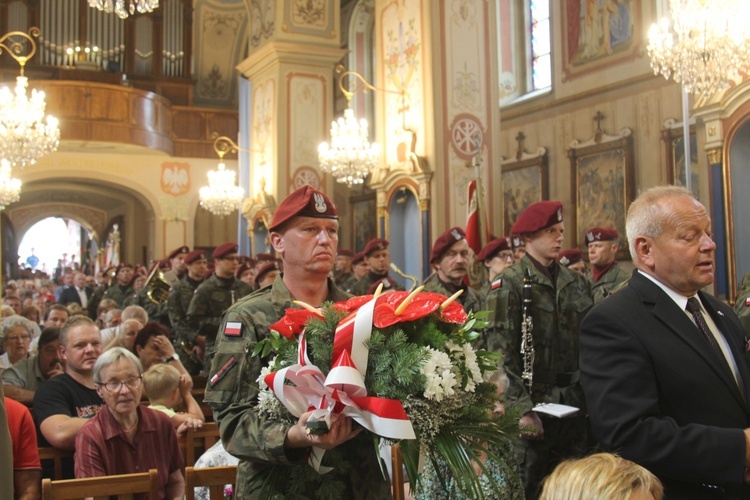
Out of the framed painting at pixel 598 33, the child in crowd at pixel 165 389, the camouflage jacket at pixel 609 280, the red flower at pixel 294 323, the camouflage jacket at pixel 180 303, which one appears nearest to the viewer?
the red flower at pixel 294 323

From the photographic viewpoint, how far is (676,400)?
7.73ft

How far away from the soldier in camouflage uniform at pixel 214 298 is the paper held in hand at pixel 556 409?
455cm

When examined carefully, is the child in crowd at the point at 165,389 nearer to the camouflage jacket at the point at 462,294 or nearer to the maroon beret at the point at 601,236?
the camouflage jacket at the point at 462,294

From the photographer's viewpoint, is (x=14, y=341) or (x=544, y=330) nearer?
(x=544, y=330)

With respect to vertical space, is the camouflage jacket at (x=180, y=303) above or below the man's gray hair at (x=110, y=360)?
above

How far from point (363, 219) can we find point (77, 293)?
6853mm

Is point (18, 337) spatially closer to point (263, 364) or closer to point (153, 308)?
point (153, 308)

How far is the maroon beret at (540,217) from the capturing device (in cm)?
432

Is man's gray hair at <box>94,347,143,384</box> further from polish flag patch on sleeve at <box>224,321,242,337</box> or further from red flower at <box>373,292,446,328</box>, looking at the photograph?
red flower at <box>373,292,446,328</box>

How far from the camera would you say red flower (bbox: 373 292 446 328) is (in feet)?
6.78

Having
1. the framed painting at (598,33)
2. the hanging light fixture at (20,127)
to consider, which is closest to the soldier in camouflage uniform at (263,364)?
the hanging light fixture at (20,127)

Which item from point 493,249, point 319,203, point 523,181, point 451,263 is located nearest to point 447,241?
point 451,263

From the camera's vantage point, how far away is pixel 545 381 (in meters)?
4.24

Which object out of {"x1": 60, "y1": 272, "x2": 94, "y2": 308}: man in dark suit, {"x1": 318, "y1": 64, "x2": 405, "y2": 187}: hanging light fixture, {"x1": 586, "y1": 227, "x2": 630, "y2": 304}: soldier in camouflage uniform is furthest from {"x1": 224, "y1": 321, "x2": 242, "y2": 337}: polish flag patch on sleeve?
{"x1": 60, "y1": 272, "x2": 94, "y2": 308}: man in dark suit
